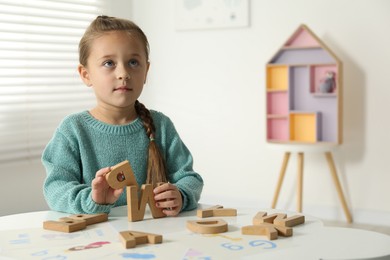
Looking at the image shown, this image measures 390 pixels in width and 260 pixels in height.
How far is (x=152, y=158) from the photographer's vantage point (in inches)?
67.9

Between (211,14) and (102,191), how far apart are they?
308 centimetres

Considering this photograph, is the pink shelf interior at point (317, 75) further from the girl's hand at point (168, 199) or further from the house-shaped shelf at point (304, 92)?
the girl's hand at point (168, 199)

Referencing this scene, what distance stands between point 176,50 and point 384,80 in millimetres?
1524

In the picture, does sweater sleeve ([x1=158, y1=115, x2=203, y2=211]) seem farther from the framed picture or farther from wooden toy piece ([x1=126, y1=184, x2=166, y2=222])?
the framed picture

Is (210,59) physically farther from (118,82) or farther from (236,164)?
(118,82)

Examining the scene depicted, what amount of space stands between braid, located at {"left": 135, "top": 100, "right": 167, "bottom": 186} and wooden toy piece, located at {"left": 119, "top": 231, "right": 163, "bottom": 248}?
0.47m

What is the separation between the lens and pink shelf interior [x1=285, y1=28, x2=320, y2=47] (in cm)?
386

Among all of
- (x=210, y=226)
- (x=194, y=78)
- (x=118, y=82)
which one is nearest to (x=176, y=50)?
(x=194, y=78)

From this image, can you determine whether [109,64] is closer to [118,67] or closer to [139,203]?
[118,67]

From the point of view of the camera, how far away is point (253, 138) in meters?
4.31

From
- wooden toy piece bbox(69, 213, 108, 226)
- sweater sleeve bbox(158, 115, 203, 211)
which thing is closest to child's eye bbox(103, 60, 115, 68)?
A: sweater sleeve bbox(158, 115, 203, 211)

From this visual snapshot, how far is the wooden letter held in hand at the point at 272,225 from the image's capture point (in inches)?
49.6

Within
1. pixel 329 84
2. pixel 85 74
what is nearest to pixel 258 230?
pixel 85 74

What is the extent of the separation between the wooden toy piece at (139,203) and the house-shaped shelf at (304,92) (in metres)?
2.47
